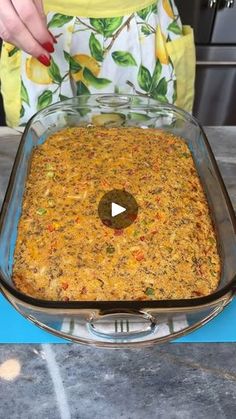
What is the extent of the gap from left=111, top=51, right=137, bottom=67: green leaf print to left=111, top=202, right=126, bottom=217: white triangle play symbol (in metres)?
0.53

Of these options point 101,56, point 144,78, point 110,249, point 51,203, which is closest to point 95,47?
point 101,56

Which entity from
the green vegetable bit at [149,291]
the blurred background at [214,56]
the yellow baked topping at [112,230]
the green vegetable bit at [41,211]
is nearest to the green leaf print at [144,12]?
the yellow baked topping at [112,230]

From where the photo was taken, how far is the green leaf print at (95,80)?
122cm

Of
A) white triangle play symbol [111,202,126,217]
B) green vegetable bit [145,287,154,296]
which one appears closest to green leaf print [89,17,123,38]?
white triangle play symbol [111,202,126,217]

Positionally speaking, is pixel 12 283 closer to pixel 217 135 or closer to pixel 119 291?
pixel 119 291

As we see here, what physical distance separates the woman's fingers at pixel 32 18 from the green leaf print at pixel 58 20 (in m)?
0.38

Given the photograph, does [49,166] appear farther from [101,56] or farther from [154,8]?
[154,8]

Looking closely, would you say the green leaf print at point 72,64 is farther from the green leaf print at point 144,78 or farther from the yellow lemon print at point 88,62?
the green leaf print at point 144,78

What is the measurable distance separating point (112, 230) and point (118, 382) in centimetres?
22

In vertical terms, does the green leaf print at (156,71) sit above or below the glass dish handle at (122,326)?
above

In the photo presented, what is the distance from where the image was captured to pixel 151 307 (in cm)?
60

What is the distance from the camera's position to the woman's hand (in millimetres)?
730

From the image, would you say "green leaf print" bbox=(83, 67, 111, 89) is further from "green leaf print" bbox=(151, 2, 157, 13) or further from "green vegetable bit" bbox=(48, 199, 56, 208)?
"green vegetable bit" bbox=(48, 199, 56, 208)

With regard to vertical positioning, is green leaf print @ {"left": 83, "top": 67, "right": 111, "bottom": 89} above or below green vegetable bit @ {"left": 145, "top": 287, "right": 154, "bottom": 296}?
above
